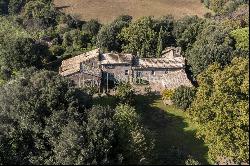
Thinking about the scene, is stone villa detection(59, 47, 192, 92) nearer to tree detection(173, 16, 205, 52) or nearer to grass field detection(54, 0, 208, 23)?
tree detection(173, 16, 205, 52)

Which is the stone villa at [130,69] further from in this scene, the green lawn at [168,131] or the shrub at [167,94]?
the green lawn at [168,131]

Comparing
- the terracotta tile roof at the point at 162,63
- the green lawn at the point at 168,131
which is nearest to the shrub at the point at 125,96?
the green lawn at the point at 168,131

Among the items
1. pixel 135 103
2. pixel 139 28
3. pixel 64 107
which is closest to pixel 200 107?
pixel 64 107

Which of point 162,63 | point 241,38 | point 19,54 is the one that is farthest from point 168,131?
point 19,54

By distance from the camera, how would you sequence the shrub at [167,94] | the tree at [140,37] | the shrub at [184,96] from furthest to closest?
the tree at [140,37] < the shrub at [167,94] < the shrub at [184,96]

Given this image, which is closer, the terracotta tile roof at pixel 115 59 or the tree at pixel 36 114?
the tree at pixel 36 114

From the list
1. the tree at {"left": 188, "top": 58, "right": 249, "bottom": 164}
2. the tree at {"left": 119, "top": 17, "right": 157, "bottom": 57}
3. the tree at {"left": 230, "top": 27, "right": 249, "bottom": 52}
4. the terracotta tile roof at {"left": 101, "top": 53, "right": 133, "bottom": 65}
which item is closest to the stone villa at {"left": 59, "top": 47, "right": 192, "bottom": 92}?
the terracotta tile roof at {"left": 101, "top": 53, "right": 133, "bottom": 65}

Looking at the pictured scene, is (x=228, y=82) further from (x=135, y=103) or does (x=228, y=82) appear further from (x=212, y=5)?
(x=212, y=5)
